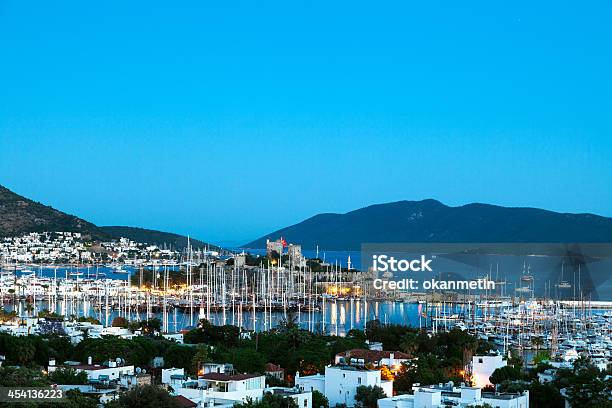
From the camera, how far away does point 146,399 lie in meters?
18.2

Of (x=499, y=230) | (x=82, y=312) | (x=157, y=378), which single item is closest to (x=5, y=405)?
(x=157, y=378)

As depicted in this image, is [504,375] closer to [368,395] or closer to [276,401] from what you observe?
[368,395]

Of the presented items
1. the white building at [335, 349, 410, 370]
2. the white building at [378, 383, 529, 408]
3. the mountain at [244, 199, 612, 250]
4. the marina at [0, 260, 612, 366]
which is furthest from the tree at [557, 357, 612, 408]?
the mountain at [244, 199, 612, 250]

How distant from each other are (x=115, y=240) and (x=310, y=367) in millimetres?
115997

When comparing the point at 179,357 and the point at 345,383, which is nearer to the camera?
the point at 345,383

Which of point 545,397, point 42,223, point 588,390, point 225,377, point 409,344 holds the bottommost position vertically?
point 545,397

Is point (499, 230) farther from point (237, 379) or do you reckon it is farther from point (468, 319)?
point (237, 379)

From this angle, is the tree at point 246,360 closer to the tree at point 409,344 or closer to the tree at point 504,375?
the tree at point 504,375

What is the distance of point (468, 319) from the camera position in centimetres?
5659

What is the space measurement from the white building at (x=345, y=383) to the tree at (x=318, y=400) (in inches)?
46.2

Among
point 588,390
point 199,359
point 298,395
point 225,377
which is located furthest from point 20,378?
point 588,390

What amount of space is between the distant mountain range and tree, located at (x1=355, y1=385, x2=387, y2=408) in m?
98.3

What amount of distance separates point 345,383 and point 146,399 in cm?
Result: 671

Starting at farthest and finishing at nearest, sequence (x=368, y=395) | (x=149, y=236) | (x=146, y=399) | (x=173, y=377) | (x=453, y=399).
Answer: (x=149, y=236) < (x=173, y=377) < (x=368, y=395) < (x=453, y=399) < (x=146, y=399)
